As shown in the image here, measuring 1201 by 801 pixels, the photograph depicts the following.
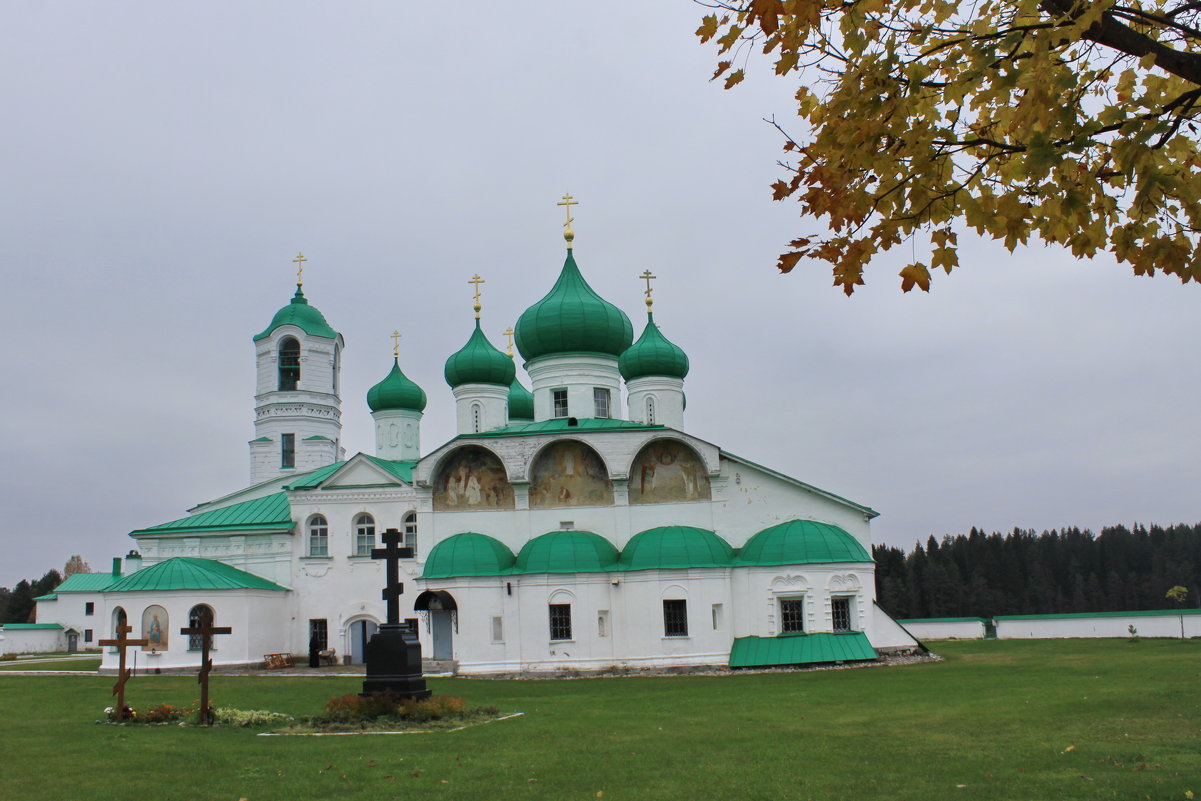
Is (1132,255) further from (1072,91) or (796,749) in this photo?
(796,749)

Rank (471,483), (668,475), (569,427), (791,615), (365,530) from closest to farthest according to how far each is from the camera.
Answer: (791,615), (668,475), (471,483), (569,427), (365,530)

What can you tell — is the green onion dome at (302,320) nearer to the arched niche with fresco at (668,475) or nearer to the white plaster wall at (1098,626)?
the arched niche with fresco at (668,475)

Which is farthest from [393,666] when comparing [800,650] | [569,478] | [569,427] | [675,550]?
[569,427]

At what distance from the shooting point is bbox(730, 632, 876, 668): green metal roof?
26.2 meters

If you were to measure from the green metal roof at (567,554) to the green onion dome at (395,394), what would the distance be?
1675cm

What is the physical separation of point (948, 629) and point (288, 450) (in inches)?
1075

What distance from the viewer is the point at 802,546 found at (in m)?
27.5

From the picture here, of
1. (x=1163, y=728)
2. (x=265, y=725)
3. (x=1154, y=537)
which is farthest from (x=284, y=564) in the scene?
(x=1154, y=537)

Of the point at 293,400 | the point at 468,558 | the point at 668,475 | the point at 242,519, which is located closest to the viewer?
the point at 468,558

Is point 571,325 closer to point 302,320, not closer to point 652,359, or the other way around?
point 652,359

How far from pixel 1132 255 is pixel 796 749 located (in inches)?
283

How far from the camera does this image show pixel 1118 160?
A: 4777mm

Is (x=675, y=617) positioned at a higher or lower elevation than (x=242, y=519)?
lower

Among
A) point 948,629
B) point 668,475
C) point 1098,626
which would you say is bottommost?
point 948,629
